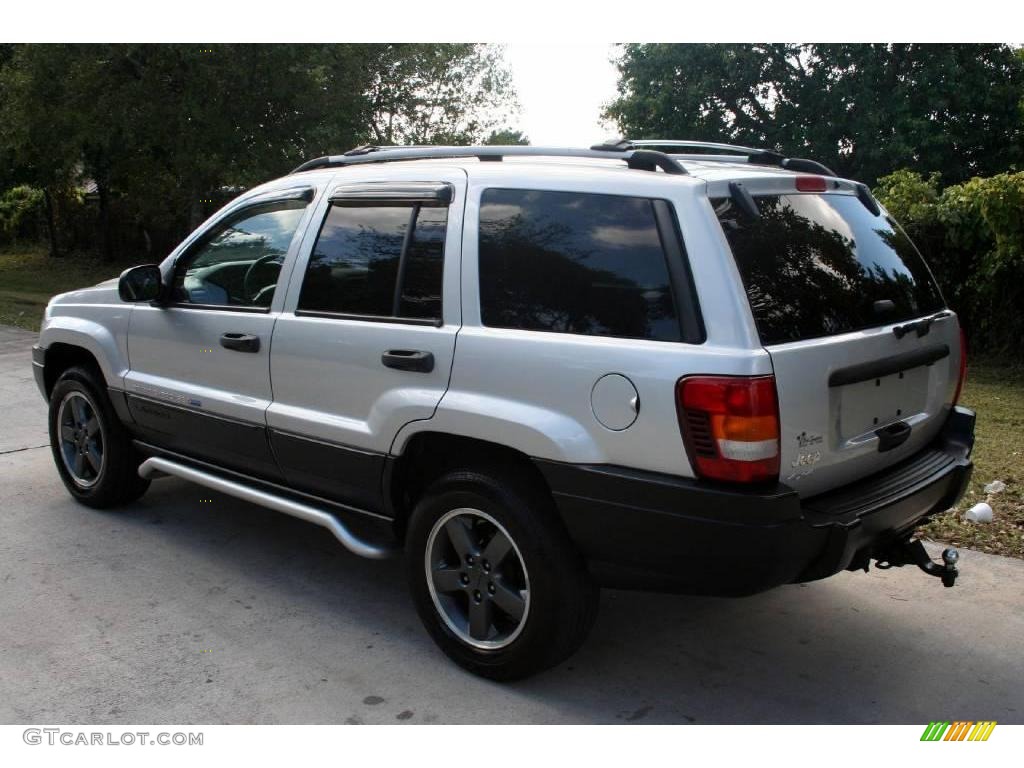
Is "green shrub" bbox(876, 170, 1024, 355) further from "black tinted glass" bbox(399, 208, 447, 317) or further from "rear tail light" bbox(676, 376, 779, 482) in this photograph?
"rear tail light" bbox(676, 376, 779, 482)

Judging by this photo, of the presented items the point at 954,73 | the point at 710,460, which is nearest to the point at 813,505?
the point at 710,460

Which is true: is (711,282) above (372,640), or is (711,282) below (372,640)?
above

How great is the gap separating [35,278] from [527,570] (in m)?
22.8

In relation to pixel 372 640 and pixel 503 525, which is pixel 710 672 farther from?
pixel 372 640

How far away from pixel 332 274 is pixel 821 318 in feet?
6.57

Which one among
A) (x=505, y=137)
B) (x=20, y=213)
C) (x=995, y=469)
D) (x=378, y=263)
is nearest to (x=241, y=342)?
(x=378, y=263)

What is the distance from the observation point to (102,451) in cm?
553

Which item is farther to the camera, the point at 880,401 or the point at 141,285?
the point at 141,285

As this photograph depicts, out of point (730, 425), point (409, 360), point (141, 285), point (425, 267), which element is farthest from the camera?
point (141, 285)

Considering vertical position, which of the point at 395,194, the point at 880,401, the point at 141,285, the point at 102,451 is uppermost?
the point at 395,194

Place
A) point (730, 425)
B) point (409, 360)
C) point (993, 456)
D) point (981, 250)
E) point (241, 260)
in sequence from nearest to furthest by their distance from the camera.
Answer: point (730, 425) < point (409, 360) < point (241, 260) < point (993, 456) < point (981, 250)

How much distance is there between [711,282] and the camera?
10.2 feet

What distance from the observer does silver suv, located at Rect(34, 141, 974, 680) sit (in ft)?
10.2

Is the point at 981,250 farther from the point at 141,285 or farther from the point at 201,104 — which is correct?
the point at 201,104
